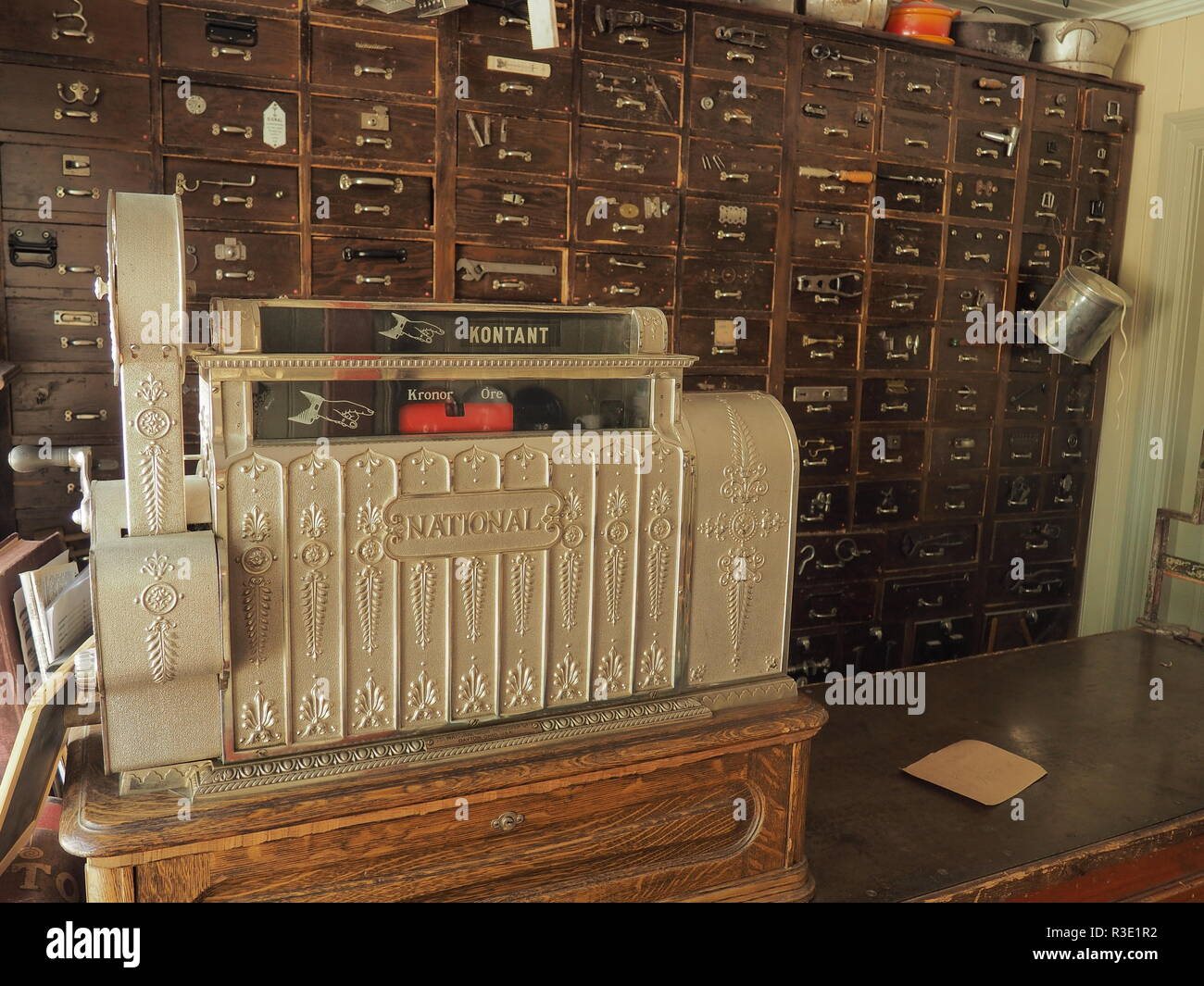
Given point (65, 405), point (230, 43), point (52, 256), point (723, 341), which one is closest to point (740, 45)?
point (723, 341)

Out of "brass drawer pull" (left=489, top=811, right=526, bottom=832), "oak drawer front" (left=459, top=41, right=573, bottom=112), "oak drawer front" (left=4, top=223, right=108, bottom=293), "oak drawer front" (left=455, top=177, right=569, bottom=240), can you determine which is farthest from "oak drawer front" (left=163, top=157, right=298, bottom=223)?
"brass drawer pull" (left=489, top=811, right=526, bottom=832)

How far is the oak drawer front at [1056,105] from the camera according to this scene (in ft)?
15.1

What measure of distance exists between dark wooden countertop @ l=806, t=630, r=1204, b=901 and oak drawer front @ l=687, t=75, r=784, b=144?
2.22 meters

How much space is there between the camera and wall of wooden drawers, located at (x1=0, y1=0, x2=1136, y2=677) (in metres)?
3.10

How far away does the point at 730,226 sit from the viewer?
13.1 ft

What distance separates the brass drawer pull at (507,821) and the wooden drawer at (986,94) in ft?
13.0

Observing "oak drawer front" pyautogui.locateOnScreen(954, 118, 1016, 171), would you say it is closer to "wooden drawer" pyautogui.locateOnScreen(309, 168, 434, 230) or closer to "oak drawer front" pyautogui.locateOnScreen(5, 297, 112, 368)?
"wooden drawer" pyautogui.locateOnScreen(309, 168, 434, 230)

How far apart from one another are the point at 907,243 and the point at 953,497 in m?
1.20

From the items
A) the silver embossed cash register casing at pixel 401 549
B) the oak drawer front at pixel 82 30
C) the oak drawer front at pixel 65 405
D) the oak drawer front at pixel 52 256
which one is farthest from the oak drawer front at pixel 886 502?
the oak drawer front at pixel 82 30

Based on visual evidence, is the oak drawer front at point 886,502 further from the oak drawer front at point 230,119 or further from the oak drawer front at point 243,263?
the oak drawer front at point 230,119

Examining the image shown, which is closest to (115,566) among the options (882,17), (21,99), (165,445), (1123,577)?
(165,445)
